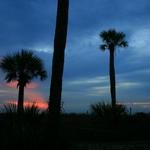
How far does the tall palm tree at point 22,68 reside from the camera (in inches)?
1060

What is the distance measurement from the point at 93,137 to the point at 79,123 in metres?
5.39

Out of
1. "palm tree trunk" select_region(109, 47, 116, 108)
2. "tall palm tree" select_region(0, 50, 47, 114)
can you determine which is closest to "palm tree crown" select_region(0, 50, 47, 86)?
"tall palm tree" select_region(0, 50, 47, 114)

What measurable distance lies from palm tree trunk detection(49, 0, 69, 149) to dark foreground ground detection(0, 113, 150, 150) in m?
0.28

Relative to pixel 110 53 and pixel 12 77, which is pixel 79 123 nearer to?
pixel 12 77

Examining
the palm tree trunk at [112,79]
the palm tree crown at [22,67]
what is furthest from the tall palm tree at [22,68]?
the palm tree trunk at [112,79]

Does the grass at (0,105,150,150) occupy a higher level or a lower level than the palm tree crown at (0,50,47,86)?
lower

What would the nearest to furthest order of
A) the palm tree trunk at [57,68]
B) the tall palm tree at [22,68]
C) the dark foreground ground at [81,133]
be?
the palm tree trunk at [57,68], the dark foreground ground at [81,133], the tall palm tree at [22,68]

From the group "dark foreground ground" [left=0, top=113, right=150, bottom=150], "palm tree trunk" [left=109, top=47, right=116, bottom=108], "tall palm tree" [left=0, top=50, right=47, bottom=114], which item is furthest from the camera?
"palm tree trunk" [left=109, top=47, right=116, bottom=108]

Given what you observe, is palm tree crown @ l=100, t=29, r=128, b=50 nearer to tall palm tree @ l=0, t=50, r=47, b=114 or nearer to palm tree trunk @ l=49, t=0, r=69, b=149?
tall palm tree @ l=0, t=50, r=47, b=114

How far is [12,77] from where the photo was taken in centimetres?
2759

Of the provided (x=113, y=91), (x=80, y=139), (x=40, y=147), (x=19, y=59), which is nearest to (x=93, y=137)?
(x=80, y=139)

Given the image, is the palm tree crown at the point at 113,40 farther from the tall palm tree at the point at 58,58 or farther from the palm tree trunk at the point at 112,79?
the tall palm tree at the point at 58,58

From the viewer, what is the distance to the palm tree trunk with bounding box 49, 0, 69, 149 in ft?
39.7

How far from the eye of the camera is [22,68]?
2705 cm
